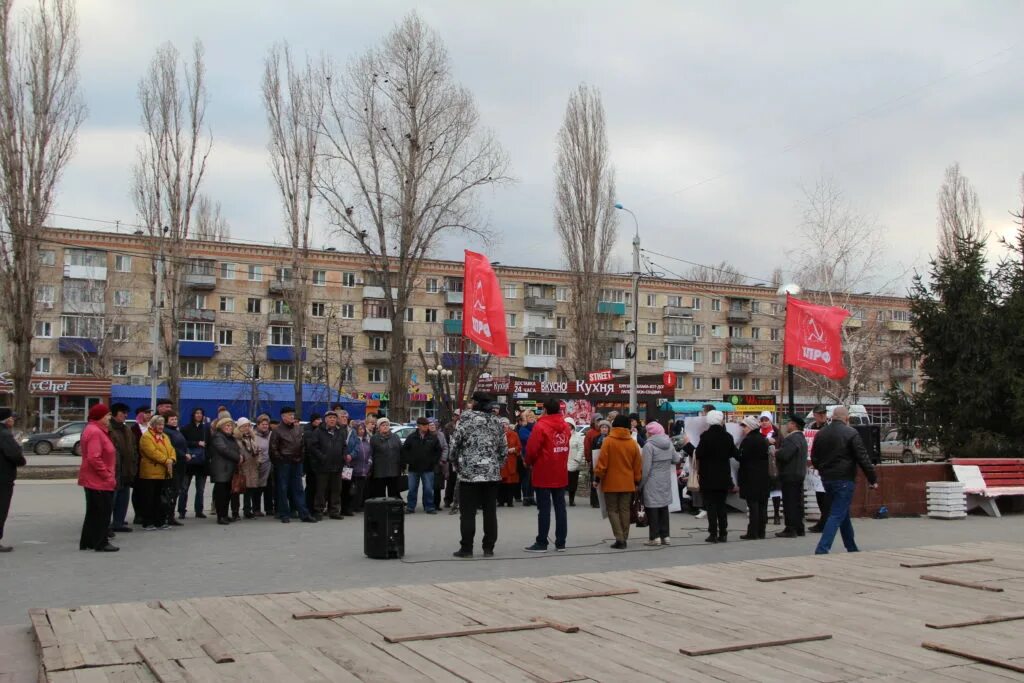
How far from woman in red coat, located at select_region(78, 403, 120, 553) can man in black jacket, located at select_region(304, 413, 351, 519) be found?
13.0 ft

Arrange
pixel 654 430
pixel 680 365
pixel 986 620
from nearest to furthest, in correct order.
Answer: pixel 986 620
pixel 654 430
pixel 680 365

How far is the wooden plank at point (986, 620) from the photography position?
707 cm

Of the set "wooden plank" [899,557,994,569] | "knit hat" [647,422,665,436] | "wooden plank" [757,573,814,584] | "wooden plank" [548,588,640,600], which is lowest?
"wooden plank" [899,557,994,569]

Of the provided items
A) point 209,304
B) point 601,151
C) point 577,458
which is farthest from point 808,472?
point 209,304

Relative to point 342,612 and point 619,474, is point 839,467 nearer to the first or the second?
point 619,474

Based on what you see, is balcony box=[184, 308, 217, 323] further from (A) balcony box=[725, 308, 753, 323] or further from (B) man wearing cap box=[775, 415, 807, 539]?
(B) man wearing cap box=[775, 415, 807, 539]

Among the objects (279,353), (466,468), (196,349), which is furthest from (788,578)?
(279,353)

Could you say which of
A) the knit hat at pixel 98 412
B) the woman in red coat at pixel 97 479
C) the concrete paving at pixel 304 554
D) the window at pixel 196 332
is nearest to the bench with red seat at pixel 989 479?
the concrete paving at pixel 304 554

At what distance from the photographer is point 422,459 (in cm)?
1700

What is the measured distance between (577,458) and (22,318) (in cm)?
2520

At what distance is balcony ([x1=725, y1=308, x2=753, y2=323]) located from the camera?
88812mm

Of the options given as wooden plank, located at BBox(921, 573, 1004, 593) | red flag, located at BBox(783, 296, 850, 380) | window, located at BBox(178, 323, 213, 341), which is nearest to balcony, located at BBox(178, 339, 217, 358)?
window, located at BBox(178, 323, 213, 341)

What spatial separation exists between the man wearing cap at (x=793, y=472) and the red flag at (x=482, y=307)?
16.6ft

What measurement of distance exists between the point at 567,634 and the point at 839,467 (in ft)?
18.9
